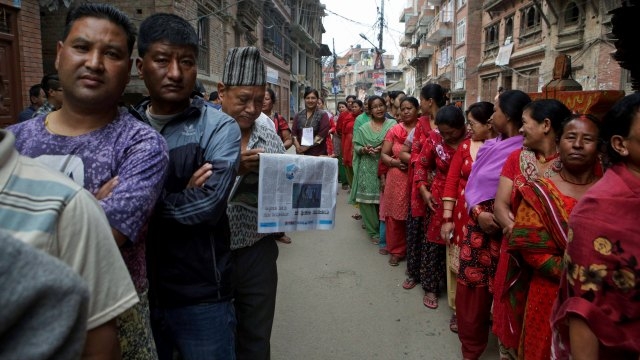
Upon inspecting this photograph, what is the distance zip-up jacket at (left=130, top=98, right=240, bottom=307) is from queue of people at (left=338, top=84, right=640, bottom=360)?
123 centimetres

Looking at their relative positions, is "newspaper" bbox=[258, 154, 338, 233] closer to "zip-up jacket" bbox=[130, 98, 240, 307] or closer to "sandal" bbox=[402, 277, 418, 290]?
"zip-up jacket" bbox=[130, 98, 240, 307]

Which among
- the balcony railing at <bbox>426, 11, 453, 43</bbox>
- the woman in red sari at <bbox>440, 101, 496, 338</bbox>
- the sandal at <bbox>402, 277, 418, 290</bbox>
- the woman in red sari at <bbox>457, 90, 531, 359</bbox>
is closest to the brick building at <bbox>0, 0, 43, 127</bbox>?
the sandal at <bbox>402, 277, 418, 290</bbox>

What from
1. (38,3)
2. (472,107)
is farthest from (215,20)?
(472,107)

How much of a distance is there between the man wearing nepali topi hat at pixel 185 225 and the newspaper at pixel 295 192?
0.86 ft

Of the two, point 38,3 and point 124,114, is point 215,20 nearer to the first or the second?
point 38,3

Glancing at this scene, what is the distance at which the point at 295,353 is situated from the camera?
10.8ft

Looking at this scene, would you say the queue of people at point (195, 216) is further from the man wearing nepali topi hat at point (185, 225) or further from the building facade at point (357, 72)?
the building facade at point (357, 72)

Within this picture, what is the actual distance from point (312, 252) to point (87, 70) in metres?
4.41

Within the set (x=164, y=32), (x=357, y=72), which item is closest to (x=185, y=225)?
(x=164, y=32)

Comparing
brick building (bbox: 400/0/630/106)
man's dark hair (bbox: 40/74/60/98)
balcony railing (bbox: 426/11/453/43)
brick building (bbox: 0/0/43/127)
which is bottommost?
man's dark hair (bbox: 40/74/60/98)

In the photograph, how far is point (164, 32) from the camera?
1.73 m

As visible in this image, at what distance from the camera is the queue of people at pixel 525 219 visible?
1.42 meters

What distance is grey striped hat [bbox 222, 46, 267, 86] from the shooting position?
85.2 inches

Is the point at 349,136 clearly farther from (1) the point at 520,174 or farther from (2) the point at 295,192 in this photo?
(2) the point at 295,192
